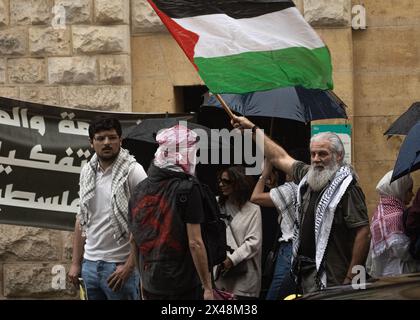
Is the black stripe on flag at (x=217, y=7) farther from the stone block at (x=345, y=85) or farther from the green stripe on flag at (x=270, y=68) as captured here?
the stone block at (x=345, y=85)

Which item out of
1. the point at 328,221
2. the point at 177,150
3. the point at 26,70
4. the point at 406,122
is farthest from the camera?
the point at 26,70

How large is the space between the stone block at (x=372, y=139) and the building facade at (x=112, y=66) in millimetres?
10

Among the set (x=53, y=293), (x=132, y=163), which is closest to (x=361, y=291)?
(x=132, y=163)

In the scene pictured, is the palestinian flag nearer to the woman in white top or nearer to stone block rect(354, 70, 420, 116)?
the woman in white top

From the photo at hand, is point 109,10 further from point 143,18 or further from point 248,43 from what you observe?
point 248,43

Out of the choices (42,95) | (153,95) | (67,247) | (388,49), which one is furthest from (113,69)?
(388,49)

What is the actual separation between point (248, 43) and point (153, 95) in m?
4.15

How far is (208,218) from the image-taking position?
7398mm

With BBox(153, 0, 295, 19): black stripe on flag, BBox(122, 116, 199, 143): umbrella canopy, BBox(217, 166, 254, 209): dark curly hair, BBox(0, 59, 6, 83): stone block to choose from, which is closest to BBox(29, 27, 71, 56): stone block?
BBox(0, 59, 6, 83): stone block

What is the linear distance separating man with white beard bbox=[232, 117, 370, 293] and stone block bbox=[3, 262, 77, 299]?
417 centimetres

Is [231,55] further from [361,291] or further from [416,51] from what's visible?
[416,51]

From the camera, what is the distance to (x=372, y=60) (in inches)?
465

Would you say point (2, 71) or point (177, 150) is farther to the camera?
point (2, 71)
